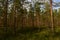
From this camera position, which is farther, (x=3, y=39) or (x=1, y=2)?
(x=1, y=2)

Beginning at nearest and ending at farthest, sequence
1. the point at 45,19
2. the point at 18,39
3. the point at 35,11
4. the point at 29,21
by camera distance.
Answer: the point at 18,39, the point at 29,21, the point at 35,11, the point at 45,19

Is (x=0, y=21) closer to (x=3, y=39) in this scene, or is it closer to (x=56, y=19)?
(x=3, y=39)

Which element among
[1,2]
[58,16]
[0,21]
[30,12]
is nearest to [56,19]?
[58,16]

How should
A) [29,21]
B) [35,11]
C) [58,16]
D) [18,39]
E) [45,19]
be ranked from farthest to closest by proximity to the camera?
1. [58,16]
2. [45,19]
3. [35,11]
4. [29,21]
5. [18,39]

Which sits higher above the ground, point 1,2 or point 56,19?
point 1,2

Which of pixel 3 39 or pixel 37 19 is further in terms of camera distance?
pixel 37 19

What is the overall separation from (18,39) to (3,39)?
143cm

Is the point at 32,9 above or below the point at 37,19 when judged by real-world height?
above

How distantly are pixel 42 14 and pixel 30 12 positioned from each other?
7.27 metres

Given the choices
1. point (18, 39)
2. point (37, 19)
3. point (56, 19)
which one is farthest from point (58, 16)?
point (18, 39)

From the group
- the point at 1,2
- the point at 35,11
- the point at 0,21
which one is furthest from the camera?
the point at 35,11

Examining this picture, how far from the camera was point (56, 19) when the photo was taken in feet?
153

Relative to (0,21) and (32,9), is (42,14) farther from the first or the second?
(0,21)

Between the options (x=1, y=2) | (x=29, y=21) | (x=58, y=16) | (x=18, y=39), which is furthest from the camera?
(x=58, y=16)
